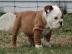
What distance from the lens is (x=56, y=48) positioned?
16.1 ft

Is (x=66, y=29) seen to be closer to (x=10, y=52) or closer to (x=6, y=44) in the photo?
(x=6, y=44)

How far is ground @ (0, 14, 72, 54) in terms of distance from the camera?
4.62 metres

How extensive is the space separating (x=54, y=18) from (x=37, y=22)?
26 cm

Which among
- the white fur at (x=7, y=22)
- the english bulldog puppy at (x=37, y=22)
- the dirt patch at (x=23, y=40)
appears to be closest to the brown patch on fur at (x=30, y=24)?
the english bulldog puppy at (x=37, y=22)

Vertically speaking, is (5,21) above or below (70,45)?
above

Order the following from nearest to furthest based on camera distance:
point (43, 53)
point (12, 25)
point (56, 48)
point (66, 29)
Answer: point (43, 53) < point (56, 48) < point (12, 25) < point (66, 29)

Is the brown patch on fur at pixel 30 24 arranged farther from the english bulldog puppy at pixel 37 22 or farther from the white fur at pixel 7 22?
the white fur at pixel 7 22

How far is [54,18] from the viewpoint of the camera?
486 cm

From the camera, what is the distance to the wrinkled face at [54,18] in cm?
486

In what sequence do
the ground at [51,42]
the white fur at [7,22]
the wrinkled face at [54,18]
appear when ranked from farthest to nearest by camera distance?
the white fur at [7,22]
the wrinkled face at [54,18]
the ground at [51,42]

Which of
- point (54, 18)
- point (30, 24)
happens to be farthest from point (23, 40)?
point (54, 18)

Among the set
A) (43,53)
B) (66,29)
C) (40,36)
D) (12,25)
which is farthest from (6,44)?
(66,29)

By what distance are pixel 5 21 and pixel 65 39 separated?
0.98 meters

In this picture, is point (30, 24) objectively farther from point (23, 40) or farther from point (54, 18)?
point (23, 40)
